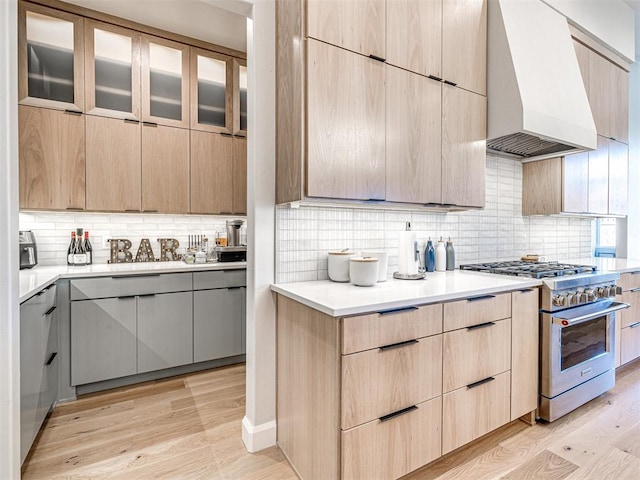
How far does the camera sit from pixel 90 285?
233cm

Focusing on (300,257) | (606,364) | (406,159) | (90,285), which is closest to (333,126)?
(406,159)

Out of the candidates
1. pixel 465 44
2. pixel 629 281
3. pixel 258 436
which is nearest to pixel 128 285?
pixel 258 436

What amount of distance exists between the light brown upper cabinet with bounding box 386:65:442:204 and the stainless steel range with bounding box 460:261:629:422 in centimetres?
88

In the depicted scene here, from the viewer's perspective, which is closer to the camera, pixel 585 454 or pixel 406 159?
pixel 585 454

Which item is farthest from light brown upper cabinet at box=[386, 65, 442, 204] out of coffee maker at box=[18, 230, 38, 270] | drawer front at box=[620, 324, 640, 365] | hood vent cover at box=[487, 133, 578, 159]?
coffee maker at box=[18, 230, 38, 270]

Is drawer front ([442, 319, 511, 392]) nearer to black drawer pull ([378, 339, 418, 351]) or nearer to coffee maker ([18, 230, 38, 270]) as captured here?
black drawer pull ([378, 339, 418, 351])

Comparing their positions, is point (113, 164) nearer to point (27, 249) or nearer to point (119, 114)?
point (119, 114)

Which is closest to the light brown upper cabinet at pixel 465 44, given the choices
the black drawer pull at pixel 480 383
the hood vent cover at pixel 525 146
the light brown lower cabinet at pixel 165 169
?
the hood vent cover at pixel 525 146

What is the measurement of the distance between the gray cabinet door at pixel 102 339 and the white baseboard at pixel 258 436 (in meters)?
1.21

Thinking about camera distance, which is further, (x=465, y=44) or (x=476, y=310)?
(x=465, y=44)

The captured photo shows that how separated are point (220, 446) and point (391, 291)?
1.31 metres

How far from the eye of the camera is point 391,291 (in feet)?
5.31

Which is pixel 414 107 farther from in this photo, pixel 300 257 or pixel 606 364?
pixel 606 364

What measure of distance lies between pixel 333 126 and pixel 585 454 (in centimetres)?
219
